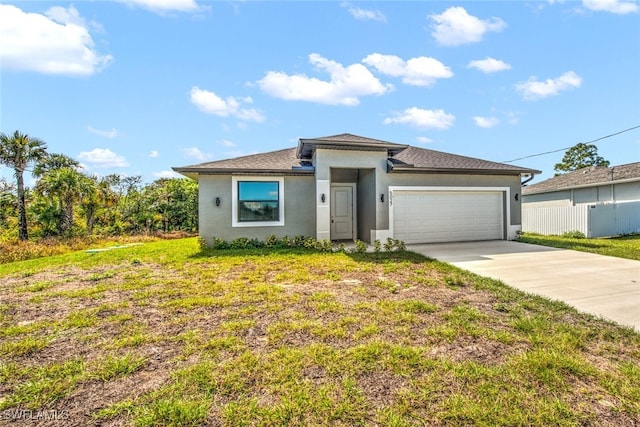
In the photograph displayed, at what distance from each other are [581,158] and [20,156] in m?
61.1

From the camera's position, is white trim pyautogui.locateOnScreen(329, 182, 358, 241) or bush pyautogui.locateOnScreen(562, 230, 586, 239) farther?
bush pyautogui.locateOnScreen(562, 230, 586, 239)

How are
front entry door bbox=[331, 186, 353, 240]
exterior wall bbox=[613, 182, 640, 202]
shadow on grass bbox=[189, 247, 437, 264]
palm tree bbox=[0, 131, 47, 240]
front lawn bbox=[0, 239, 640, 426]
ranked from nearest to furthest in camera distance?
front lawn bbox=[0, 239, 640, 426]
shadow on grass bbox=[189, 247, 437, 264]
front entry door bbox=[331, 186, 353, 240]
palm tree bbox=[0, 131, 47, 240]
exterior wall bbox=[613, 182, 640, 202]

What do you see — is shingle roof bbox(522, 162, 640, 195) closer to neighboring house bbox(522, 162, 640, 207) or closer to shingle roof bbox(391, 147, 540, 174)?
neighboring house bbox(522, 162, 640, 207)

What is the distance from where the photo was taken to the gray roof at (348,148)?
1013 centimetres

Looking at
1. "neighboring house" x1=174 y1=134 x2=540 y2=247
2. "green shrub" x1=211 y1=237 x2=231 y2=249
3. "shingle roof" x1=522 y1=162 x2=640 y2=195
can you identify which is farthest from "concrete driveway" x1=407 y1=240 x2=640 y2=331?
"shingle roof" x1=522 y1=162 x2=640 y2=195

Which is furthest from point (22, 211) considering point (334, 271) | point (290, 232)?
point (334, 271)

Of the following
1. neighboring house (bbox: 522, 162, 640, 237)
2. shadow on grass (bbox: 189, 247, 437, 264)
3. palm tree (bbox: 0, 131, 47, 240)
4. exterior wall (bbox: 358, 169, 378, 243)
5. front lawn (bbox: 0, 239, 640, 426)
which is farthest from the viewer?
palm tree (bbox: 0, 131, 47, 240)

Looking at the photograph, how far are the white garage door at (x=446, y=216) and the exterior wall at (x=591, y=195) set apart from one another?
12.6 m

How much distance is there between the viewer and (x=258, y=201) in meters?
10.7

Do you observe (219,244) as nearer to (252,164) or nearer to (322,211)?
(252,164)

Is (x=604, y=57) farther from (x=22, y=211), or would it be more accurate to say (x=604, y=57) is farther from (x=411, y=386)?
(x=22, y=211)

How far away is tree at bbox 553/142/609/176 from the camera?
40531 millimetres

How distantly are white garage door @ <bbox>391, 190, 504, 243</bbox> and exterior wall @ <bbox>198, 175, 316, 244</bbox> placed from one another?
11.4ft

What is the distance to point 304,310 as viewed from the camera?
4305 mm
